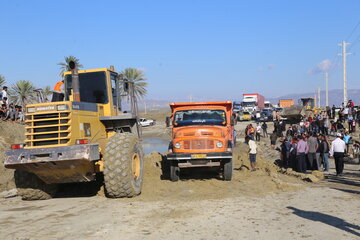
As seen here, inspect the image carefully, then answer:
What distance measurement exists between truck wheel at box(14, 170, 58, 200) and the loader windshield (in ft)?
8.28

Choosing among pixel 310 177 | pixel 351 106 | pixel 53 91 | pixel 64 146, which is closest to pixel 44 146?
pixel 64 146

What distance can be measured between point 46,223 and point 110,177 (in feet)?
6.34

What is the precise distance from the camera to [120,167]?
910cm

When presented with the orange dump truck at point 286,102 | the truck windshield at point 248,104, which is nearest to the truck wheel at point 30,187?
the truck windshield at point 248,104

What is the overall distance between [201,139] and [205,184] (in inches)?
59.2

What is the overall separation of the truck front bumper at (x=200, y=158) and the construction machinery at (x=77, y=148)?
70.6 inches

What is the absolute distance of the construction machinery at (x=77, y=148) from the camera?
342 inches

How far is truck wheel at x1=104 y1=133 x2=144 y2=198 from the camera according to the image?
9086 mm

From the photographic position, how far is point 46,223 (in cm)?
760

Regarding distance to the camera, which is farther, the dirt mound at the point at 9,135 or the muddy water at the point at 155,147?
the muddy water at the point at 155,147

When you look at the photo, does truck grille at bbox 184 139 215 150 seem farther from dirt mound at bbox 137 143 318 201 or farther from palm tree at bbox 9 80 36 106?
palm tree at bbox 9 80 36 106

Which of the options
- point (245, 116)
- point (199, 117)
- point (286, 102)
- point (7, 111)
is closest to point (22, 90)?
point (7, 111)

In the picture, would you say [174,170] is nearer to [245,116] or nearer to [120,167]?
[120,167]

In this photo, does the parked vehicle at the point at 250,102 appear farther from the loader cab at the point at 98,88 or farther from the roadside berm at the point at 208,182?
the loader cab at the point at 98,88
